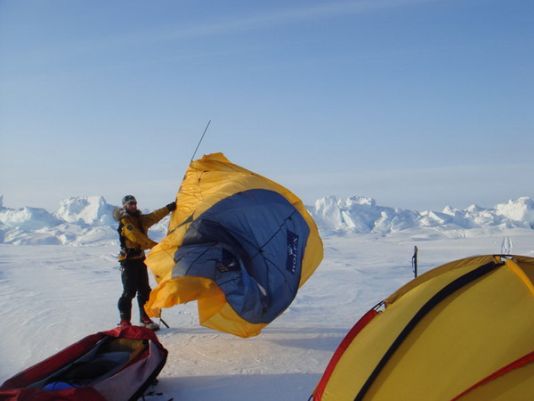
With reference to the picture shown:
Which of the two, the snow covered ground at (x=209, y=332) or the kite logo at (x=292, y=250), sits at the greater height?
the kite logo at (x=292, y=250)

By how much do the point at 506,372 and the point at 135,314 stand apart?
16.6 ft

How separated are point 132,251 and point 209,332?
4.10ft

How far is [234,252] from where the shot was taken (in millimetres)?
4969

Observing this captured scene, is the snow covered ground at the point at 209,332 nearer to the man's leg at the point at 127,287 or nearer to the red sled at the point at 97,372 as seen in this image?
the red sled at the point at 97,372

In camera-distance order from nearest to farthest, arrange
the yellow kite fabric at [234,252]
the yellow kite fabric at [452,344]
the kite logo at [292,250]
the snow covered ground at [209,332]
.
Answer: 1. the yellow kite fabric at [452,344]
2. the snow covered ground at [209,332]
3. the yellow kite fabric at [234,252]
4. the kite logo at [292,250]

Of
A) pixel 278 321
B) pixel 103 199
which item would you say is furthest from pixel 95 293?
pixel 103 199

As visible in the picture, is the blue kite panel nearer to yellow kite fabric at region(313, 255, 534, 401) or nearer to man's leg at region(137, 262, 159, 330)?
man's leg at region(137, 262, 159, 330)

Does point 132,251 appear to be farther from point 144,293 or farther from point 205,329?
point 205,329

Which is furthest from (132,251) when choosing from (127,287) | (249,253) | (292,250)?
(292,250)

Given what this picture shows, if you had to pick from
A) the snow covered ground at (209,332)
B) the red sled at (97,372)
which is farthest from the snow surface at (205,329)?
the red sled at (97,372)

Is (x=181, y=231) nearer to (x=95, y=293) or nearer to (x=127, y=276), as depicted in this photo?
(x=127, y=276)

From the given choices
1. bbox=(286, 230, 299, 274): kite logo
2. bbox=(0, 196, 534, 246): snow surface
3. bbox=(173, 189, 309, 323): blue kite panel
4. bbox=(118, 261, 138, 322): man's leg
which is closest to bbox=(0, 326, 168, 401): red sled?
bbox=(173, 189, 309, 323): blue kite panel

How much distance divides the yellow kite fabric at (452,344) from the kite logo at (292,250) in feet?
5.89

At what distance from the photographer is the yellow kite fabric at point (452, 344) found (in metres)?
2.64
